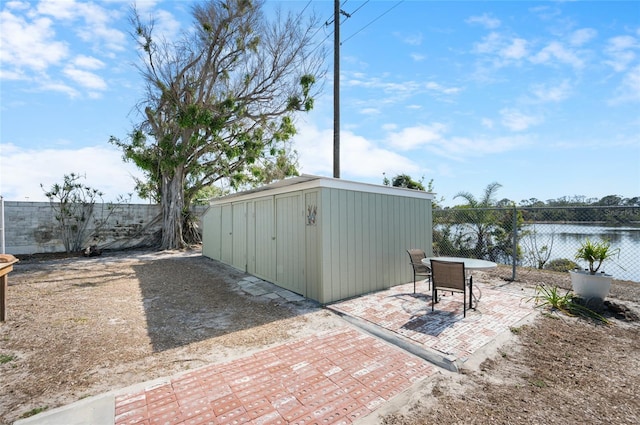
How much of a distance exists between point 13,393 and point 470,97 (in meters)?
8.68

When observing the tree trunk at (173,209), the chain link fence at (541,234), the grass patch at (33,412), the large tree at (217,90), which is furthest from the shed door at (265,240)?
the tree trunk at (173,209)

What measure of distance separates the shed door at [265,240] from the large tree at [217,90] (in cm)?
591

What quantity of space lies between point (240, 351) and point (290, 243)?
2520mm

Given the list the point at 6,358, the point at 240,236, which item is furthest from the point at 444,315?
the point at 240,236

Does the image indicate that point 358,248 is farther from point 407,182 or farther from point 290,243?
point 407,182

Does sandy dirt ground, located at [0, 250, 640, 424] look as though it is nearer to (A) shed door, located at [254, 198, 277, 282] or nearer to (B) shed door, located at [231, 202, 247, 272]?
(A) shed door, located at [254, 198, 277, 282]

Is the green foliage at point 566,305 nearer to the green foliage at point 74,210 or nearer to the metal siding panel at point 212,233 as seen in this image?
the metal siding panel at point 212,233

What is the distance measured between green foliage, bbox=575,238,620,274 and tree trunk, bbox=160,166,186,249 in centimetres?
1326

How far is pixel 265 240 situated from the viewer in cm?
628

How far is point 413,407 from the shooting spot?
6.75 ft

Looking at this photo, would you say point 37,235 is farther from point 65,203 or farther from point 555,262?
point 555,262

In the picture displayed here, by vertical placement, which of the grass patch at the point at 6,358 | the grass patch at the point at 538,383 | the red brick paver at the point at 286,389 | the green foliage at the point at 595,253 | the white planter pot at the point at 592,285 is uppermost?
the green foliage at the point at 595,253

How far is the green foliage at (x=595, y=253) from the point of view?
13.8 ft

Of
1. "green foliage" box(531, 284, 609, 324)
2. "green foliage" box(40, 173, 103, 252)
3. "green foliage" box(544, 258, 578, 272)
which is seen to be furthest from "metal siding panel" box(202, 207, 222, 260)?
"green foliage" box(544, 258, 578, 272)
